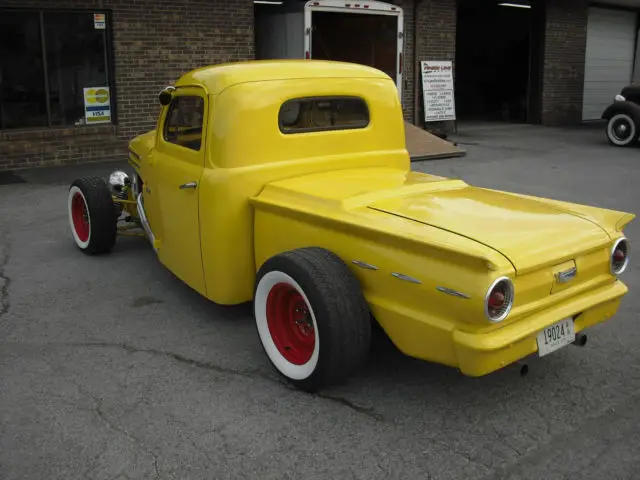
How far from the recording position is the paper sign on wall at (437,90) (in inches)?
610

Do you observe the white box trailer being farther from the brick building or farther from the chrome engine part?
the chrome engine part

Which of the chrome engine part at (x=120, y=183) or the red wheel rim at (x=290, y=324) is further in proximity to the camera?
the chrome engine part at (x=120, y=183)

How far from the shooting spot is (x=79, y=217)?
6488 millimetres

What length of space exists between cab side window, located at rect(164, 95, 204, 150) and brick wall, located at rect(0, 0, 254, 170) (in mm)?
6759

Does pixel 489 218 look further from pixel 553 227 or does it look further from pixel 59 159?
pixel 59 159

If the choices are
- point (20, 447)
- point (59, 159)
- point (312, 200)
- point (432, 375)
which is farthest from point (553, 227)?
point (59, 159)

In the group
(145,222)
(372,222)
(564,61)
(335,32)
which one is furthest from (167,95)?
(564,61)

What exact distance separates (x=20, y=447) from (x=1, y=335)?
59.6 inches

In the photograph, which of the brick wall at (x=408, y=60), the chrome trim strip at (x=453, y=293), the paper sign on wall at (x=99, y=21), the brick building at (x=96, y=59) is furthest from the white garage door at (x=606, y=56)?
the chrome trim strip at (x=453, y=293)

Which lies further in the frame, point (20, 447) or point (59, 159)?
point (59, 159)

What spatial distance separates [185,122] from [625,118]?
12065 millimetres

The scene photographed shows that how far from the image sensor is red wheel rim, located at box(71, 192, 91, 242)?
6344mm

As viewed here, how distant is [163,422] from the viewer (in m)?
3.36

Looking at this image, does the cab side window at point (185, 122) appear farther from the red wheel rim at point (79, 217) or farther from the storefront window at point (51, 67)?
the storefront window at point (51, 67)
